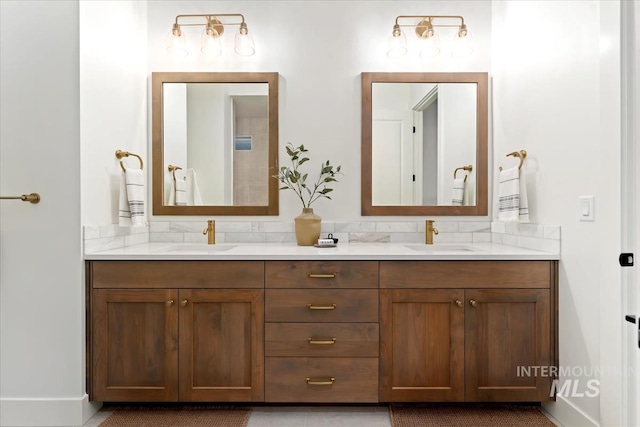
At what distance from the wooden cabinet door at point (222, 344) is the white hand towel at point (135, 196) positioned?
59cm

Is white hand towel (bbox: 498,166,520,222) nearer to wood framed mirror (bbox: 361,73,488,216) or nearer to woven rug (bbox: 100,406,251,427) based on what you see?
wood framed mirror (bbox: 361,73,488,216)

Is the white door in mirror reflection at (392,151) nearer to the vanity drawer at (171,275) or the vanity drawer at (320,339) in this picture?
the vanity drawer at (320,339)

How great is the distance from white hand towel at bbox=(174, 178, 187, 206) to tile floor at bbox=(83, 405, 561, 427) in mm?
1229

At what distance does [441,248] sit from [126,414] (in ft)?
6.49

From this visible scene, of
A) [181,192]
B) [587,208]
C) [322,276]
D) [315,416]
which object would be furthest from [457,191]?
[181,192]

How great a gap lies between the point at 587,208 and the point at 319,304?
4.19ft

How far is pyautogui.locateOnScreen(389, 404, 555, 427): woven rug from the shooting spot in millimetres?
1841

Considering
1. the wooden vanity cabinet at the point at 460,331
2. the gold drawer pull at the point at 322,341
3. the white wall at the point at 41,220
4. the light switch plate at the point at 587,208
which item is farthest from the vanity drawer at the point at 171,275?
the light switch plate at the point at 587,208

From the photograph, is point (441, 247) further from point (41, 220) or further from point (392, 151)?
point (41, 220)

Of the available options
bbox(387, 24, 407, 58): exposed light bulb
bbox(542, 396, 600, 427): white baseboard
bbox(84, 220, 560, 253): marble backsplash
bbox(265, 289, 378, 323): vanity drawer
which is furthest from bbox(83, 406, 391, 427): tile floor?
bbox(387, 24, 407, 58): exposed light bulb

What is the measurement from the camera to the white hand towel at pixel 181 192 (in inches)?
98.0

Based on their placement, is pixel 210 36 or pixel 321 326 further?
pixel 210 36

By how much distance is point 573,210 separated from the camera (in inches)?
68.9

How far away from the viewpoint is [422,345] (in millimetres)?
1866
